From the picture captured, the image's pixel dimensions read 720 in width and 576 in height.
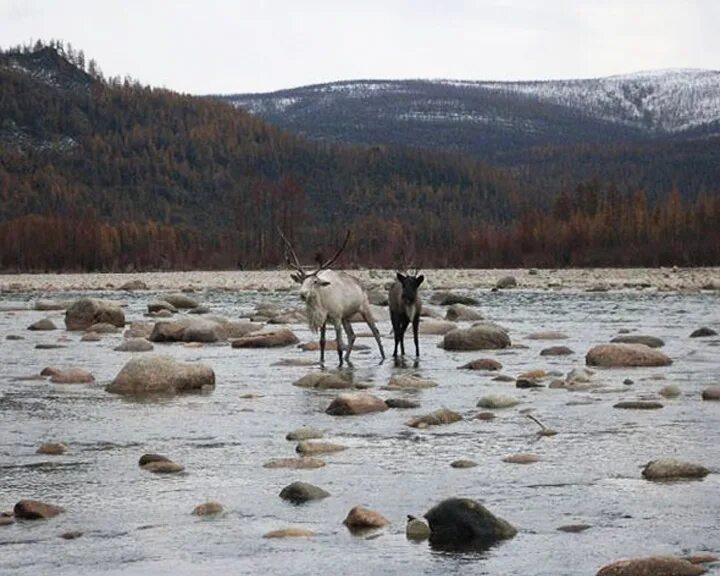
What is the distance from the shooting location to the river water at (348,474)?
10.1 m

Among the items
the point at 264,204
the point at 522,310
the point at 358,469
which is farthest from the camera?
the point at 264,204

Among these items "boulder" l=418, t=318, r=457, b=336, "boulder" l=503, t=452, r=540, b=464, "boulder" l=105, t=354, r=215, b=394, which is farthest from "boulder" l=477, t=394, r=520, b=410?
"boulder" l=418, t=318, r=457, b=336

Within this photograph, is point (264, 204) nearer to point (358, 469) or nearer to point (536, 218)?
point (536, 218)

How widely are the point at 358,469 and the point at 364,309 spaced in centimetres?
1202

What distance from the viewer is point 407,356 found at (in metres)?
26.2

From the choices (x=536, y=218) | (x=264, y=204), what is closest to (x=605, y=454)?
(x=536, y=218)

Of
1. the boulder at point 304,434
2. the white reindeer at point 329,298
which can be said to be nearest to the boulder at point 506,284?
the white reindeer at point 329,298

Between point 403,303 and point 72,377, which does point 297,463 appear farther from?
point 403,303

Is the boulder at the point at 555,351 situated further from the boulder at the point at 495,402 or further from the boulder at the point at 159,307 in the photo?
the boulder at the point at 159,307

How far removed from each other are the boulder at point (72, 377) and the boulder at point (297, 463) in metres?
8.60

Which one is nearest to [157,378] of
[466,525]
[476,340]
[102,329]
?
[476,340]

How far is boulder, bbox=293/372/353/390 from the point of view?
820 inches

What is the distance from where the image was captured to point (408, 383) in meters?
20.7

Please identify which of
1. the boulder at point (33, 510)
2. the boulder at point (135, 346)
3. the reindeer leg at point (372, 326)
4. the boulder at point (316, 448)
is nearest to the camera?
the boulder at point (33, 510)
